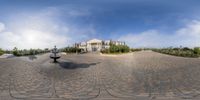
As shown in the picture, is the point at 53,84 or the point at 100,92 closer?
the point at 100,92

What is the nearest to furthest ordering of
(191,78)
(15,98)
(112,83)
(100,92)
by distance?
(15,98) → (100,92) → (112,83) → (191,78)

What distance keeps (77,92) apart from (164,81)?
3.41 m

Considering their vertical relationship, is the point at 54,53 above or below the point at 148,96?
above

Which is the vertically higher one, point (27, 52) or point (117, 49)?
point (117, 49)

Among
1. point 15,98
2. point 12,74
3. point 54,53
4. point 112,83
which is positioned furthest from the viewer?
point 54,53

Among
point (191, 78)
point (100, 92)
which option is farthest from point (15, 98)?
point (191, 78)

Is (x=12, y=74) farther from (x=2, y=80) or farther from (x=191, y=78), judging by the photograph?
(x=191, y=78)

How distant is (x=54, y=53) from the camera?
13789 millimetres

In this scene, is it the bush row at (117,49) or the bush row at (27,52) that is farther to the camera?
the bush row at (117,49)

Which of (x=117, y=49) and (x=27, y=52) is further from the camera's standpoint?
(x=117, y=49)

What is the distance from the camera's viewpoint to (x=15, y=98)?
602 centimetres

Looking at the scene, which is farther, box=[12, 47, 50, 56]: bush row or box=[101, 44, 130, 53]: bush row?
box=[101, 44, 130, 53]: bush row

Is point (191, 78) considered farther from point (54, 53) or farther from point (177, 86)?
point (54, 53)

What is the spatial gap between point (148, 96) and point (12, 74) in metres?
5.95
